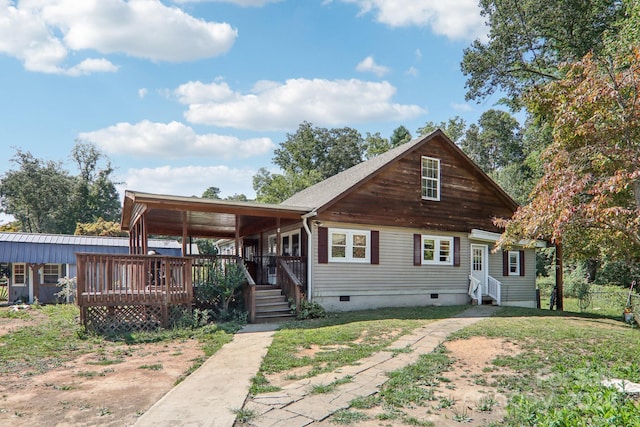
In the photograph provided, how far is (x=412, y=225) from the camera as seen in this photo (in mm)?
14789

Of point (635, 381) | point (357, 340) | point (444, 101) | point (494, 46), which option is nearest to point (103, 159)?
point (444, 101)

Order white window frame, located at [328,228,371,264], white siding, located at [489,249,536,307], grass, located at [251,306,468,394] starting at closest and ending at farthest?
grass, located at [251,306,468,394] < white window frame, located at [328,228,371,264] < white siding, located at [489,249,536,307]

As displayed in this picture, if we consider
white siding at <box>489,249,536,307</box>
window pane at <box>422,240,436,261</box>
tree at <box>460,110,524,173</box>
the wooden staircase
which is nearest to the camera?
the wooden staircase

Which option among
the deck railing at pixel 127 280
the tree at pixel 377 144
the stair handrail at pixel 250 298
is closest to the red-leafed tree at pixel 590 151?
the stair handrail at pixel 250 298

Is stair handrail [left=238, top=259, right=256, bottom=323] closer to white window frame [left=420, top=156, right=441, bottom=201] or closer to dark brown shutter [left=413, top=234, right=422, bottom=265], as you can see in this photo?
dark brown shutter [left=413, top=234, right=422, bottom=265]

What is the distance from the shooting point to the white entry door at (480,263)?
16453mm

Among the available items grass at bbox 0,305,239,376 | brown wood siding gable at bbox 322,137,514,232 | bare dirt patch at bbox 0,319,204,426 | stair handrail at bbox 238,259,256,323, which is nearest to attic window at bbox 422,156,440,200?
brown wood siding gable at bbox 322,137,514,232

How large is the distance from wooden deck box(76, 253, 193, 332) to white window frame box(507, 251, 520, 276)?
1299 cm

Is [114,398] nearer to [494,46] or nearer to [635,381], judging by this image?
[635,381]

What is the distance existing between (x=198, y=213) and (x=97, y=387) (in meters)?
7.99

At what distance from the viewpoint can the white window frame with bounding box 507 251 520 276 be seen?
1759 centimetres

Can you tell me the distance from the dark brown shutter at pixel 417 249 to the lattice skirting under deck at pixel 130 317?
784 cm

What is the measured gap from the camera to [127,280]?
1005 centimetres

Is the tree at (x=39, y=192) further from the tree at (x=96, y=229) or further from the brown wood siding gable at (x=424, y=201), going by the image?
the brown wood siding gable at (x=424, y=201)
